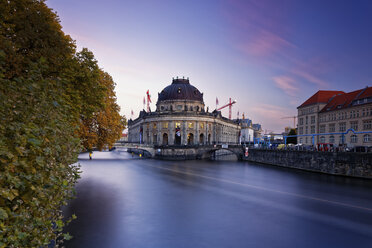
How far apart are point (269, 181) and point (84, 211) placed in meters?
28.6

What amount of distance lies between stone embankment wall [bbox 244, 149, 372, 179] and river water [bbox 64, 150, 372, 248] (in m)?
5.91

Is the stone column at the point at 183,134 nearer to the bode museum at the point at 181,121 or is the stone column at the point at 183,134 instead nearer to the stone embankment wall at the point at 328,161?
the bode museum at the point at 181,121

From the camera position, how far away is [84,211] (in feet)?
63.2

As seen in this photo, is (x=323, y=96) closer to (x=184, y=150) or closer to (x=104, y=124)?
(x=184, y=150)

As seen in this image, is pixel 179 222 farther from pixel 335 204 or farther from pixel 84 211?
pixel 335 204

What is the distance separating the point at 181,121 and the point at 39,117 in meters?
85.9

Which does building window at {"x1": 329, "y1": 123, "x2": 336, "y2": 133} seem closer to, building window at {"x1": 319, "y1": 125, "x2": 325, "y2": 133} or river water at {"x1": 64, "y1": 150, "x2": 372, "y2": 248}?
building window at {"x1": 319, "y1": 125, "x2": 325, "y2": 133}

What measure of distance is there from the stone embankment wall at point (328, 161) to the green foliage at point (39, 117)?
116 ft

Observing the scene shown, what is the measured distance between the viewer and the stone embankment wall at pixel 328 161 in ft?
123

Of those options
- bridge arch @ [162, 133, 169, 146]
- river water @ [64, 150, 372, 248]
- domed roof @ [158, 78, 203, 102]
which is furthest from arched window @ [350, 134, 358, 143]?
bridge arch @ [162, 133, 169, 146]

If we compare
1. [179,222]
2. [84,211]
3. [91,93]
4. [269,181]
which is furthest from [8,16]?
[269,181]

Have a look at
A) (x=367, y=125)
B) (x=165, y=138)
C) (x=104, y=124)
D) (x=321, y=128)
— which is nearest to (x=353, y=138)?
(x=367, y=125)

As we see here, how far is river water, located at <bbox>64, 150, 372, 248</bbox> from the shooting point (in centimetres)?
1524

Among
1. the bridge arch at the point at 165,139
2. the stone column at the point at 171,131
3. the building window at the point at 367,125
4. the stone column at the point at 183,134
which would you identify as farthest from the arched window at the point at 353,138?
the bridge arch at the point at 165,139
